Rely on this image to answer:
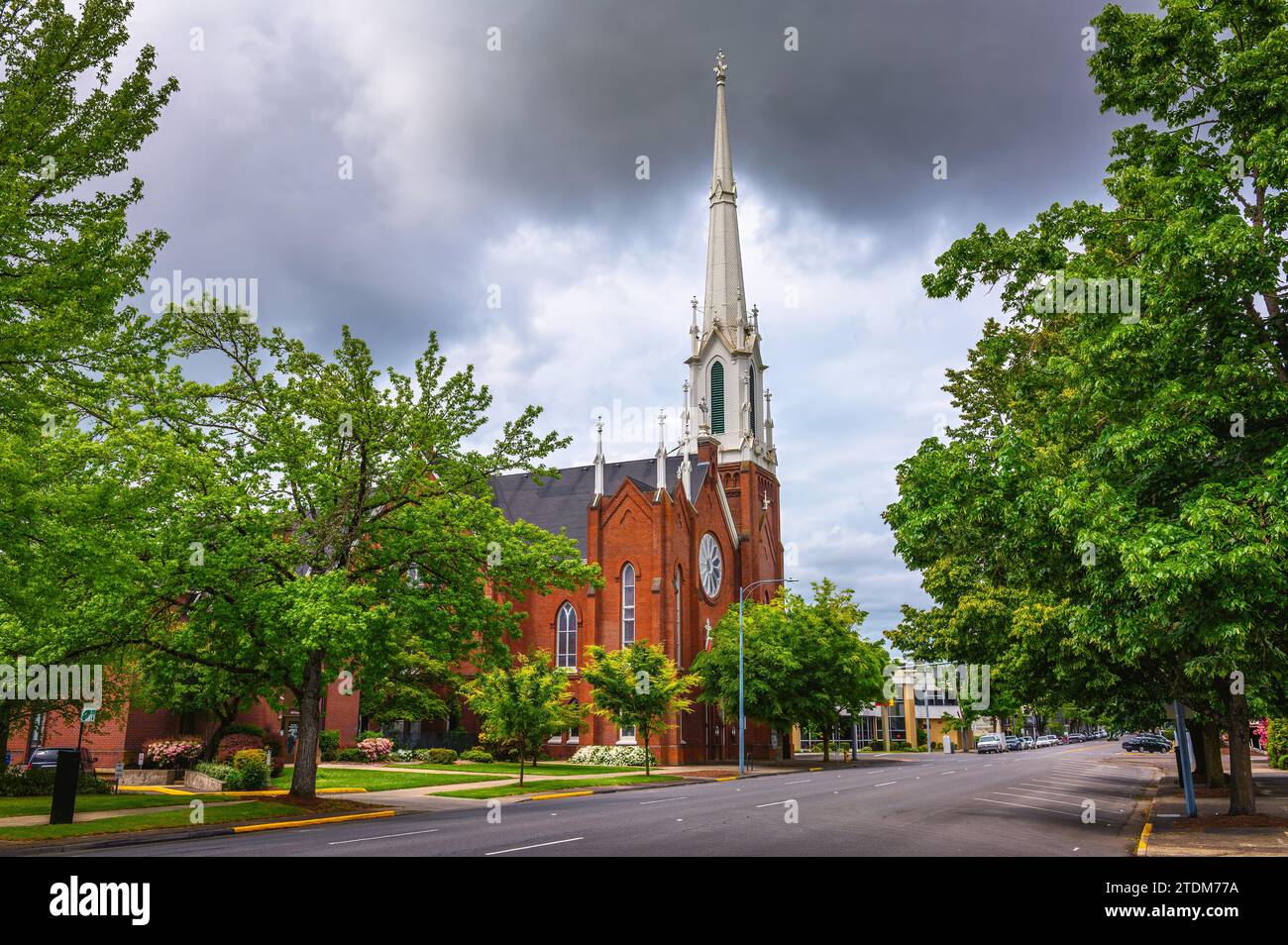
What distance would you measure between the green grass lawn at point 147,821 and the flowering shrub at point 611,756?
2852 cm

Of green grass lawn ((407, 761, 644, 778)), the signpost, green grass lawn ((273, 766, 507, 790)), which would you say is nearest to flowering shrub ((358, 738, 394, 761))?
green grass lawn ((407, 761, 644, 778))

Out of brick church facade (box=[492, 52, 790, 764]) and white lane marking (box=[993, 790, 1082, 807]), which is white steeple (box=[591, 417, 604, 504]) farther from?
white lane marking (box=[993, 790, 1082, 807])

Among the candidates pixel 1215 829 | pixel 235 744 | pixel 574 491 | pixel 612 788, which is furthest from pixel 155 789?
pixel 574 491

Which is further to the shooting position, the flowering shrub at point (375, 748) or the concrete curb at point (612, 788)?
the flowering shrub at point (375, 748)

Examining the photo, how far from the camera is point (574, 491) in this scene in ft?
208

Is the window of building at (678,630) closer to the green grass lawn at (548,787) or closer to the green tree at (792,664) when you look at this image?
the green tree at (792,664)

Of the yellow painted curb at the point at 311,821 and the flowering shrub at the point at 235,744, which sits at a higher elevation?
the yellow painted curb at the point at 311,821

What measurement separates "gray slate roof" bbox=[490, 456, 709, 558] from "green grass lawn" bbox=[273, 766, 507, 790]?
23520mm

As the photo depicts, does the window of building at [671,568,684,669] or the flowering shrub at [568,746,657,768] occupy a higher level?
the window of building at [671,568,684,669]

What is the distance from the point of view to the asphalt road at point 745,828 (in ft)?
47.5

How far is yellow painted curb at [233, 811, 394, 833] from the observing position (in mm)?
18492

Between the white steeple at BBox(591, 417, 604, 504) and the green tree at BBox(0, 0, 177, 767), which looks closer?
the green tree at BBox(0, 0, 177, 767)

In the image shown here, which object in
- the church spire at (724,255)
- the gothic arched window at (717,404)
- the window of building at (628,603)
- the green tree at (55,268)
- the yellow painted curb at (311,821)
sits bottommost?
the yellow painted curb at (311,821)

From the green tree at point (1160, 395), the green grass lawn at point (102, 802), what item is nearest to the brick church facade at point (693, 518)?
the green grass lawn at point (102, 802)
